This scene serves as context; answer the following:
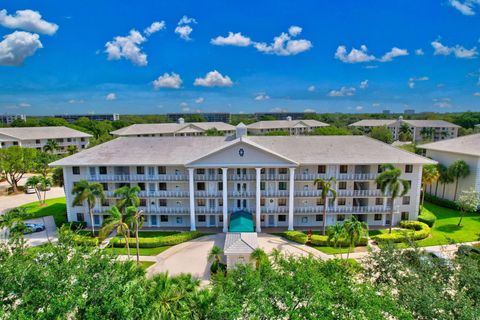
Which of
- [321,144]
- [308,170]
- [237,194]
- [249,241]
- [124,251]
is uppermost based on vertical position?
[321,144]

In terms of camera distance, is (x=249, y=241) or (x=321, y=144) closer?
(x=249, y=241)

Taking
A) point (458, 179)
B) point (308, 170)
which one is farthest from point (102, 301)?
point (458, 179)

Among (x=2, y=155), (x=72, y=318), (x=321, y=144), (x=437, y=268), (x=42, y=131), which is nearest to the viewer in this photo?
(x=72, y=318)

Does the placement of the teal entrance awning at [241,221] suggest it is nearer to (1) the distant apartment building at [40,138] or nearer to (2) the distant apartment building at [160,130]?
(2) the distant apartment building at [160,130]

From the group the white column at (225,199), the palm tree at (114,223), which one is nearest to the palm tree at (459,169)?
the white column at (225,199)

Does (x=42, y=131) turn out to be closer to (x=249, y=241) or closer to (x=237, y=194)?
(x=237, y=194)

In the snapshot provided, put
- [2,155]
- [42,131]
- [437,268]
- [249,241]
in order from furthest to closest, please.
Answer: [42,131]
[2,155]
[249,241]
[437,268]

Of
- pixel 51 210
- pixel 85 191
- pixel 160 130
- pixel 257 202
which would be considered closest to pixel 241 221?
pixel 257 202

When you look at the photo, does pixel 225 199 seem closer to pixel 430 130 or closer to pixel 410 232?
pixel 410 232

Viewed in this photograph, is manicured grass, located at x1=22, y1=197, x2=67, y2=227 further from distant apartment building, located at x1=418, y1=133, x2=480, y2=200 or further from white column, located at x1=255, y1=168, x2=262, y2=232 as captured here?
distant apartment building, located at x1=418, y1=133, x2=480, y2=200
